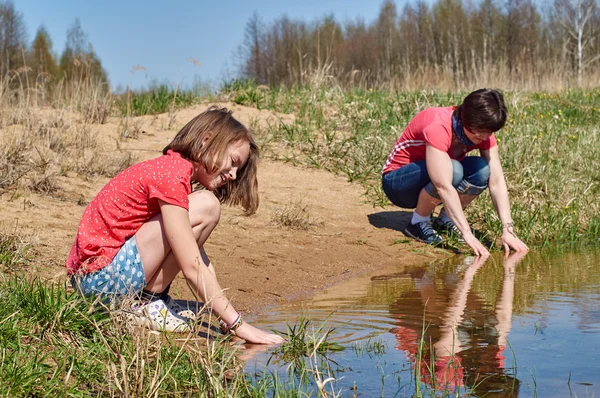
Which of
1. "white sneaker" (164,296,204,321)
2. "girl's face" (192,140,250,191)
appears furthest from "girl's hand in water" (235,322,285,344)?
"girl's face" (192,140,250,191)

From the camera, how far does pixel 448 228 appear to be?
652 cm

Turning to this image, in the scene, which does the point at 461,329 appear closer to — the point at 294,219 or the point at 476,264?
the point at 476,264

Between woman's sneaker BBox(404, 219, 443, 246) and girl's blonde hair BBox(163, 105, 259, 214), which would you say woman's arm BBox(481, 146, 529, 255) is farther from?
girl's blonde hair BBox(163, 105, 259, 214)

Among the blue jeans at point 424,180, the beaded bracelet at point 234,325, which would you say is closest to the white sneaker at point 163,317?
the beaded bracelet at point 234,325

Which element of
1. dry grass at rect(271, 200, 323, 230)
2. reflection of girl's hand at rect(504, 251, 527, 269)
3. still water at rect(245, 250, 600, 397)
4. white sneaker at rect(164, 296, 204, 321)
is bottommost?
reflection of girl's hand at rect(504, 251, 527, 269)

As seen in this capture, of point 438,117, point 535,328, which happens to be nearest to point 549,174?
point 438,117

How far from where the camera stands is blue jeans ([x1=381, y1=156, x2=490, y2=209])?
6059 millimetres

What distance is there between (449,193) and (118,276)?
3.14 metres

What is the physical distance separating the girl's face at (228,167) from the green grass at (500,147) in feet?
12.4

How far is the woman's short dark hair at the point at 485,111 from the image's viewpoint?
17.9ft

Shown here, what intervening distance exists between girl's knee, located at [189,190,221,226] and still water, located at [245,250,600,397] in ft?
2.18

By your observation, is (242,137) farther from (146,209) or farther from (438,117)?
(438,117)

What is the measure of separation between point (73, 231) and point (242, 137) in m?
2.35

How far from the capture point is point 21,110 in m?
7.84
